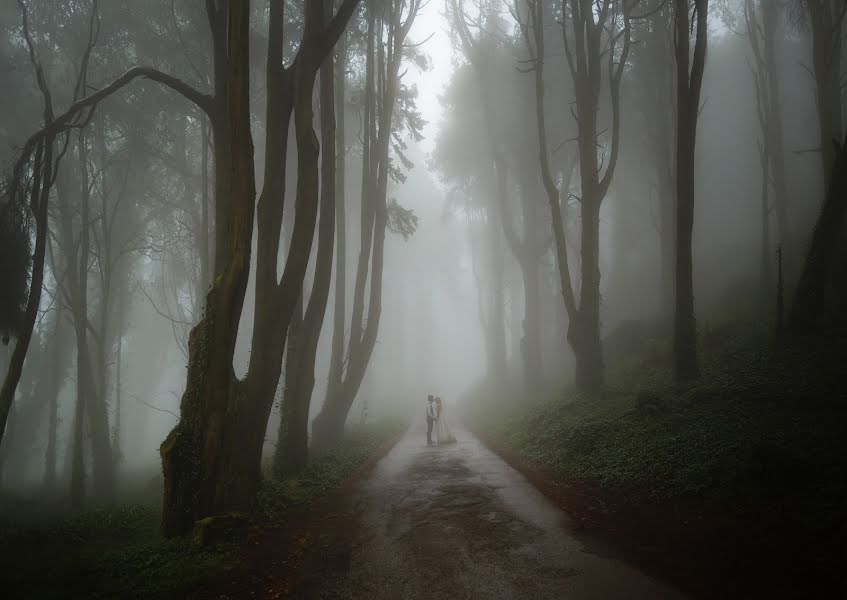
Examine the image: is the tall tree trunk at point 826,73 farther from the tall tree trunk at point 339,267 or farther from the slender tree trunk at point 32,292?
the slender tree trunk at point 32,292

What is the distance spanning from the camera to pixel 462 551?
496 centimetres

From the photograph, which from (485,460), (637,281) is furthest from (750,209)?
(485,460)

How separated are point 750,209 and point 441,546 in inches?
1434

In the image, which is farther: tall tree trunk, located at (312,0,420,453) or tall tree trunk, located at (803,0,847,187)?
tall tree trunk, located at (312,0,420,453)

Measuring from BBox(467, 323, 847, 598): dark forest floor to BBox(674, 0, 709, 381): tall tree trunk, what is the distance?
0.62m

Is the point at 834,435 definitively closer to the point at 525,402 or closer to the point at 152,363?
the point at 525,402

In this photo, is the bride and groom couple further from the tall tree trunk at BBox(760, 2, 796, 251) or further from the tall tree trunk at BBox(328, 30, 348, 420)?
the tall tree trunk at BBox(760, 2, 796, 251)

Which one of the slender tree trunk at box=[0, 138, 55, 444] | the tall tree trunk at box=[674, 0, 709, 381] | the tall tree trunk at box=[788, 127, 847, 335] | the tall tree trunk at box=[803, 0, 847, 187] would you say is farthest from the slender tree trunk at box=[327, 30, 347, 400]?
the tall tree trunk at box=[803, 0, 847, 187]

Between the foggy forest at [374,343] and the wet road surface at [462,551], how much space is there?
0.04 metres

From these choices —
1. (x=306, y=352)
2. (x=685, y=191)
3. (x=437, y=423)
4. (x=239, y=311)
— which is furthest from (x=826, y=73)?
(x=239, y=311)

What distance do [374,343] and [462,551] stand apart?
961cm

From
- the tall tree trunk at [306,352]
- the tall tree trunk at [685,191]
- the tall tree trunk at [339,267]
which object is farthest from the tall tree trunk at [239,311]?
the tall tree trunk at [685,191]

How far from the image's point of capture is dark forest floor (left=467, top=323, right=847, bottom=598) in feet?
13.4

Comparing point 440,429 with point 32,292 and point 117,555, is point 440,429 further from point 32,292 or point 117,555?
point 32,292
